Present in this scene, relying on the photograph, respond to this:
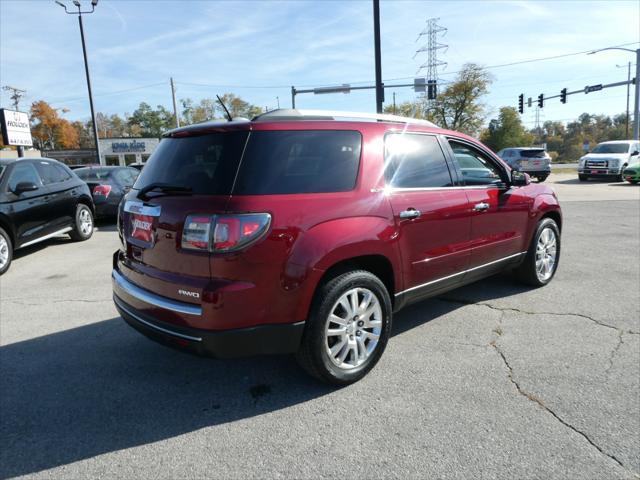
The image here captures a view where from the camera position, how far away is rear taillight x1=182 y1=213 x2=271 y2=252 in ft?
8.47

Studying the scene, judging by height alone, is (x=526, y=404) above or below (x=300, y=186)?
below

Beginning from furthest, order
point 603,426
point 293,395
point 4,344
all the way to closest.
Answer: point 4,344
point 293,395
point 603,426

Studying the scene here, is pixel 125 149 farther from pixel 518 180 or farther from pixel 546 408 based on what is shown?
pixel 546 408

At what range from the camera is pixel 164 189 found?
2959 millimetres

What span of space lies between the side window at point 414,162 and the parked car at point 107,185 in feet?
29.2

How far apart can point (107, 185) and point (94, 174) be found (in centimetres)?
82

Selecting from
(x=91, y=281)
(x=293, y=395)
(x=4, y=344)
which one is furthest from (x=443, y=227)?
(x=91, y=281)

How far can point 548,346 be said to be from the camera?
370 centimetres

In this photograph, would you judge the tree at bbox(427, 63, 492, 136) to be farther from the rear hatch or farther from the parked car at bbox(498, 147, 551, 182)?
the rear hatch

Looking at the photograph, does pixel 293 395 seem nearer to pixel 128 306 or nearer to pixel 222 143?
pixel 128 306

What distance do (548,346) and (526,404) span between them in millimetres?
1009

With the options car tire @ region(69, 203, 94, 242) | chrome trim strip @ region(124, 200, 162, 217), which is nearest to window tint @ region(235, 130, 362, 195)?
chrome trim strip @ region(124, 200, 162, 217)

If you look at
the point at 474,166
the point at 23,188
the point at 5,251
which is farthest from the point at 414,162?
the point at 23,188

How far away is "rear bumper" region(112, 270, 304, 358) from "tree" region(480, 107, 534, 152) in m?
59.9
